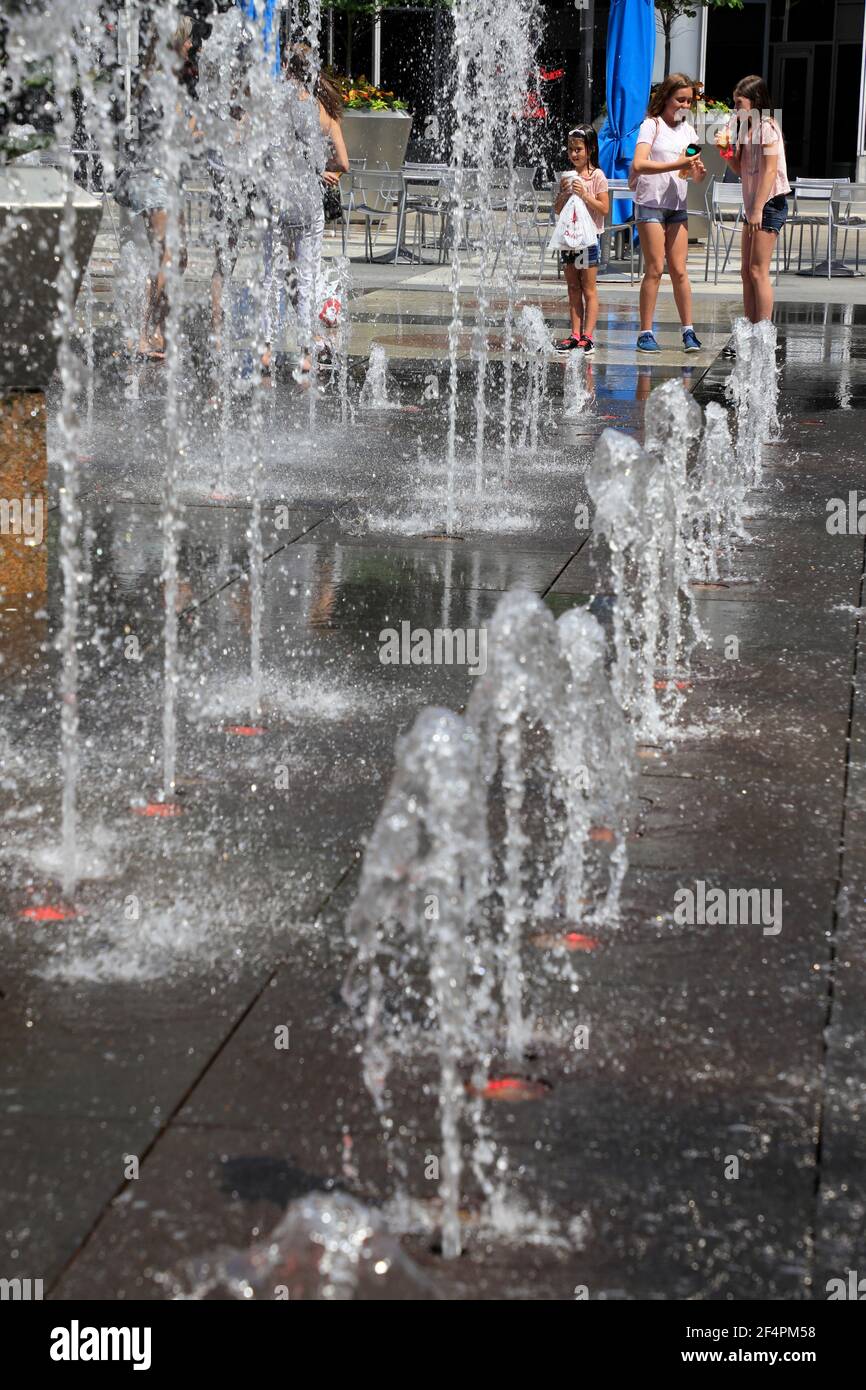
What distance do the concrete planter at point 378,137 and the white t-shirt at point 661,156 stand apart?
9.17 metres

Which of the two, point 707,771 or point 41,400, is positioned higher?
point 41,400

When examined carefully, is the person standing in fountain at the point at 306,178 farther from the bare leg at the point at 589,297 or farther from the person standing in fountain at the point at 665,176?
the person standing in fountain at the point at 665,176

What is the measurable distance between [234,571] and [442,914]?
3.91 meters

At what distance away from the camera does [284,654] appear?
19.2 ft

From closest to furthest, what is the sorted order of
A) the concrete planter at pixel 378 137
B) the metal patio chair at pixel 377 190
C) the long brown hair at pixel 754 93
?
the long brown hair at pixel 754 93 → the metal patio chair at pixel 377 190 → the concrete planter at pixel 378 137

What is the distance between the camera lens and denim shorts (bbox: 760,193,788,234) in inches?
466

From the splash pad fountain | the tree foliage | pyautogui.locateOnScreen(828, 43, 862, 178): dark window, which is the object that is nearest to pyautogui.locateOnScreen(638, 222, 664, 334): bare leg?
the splash pad fountain

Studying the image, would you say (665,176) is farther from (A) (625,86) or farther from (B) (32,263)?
(B) (32,263)

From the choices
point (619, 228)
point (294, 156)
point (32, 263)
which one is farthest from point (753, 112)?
point (32, 263)

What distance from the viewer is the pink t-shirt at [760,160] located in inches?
458

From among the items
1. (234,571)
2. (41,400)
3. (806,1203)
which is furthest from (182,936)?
(234,571)

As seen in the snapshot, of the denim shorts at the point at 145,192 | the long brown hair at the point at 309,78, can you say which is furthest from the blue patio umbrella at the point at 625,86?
the denim shorts at the point at 145,192

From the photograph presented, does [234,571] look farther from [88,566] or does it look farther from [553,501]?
[553,501]

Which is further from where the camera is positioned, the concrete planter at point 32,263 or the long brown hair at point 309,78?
the long brown hair at point 309,78
